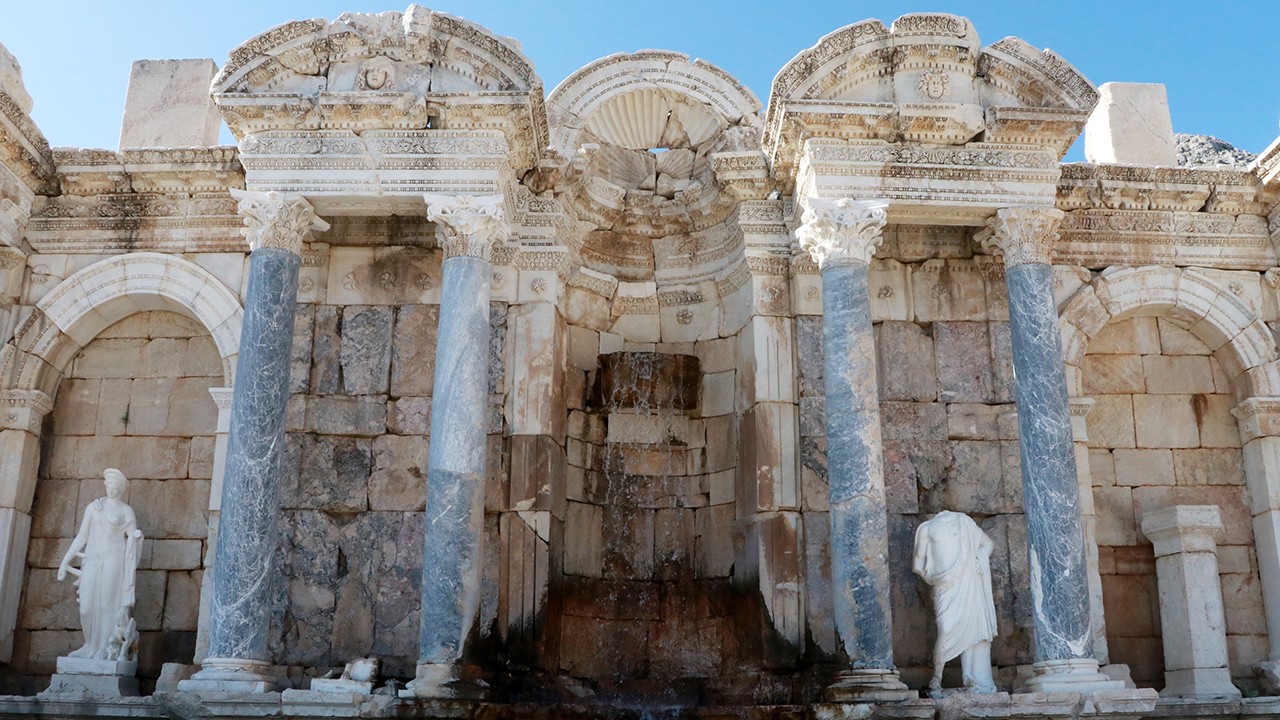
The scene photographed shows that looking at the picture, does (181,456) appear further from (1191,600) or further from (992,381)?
(1191,600)

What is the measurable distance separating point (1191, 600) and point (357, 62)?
895 cm

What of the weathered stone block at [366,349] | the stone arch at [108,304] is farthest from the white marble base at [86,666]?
the weathered stone block at [366,349]

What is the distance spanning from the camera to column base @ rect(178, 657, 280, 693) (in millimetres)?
9258

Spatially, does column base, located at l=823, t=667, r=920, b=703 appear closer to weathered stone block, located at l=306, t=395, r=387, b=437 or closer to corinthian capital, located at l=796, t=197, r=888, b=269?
corinthian capital, located at l=796, t=197, r=888, b=269

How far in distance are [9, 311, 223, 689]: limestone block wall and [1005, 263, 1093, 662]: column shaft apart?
749 cm

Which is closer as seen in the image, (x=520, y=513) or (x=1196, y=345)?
(x=520, y=513)

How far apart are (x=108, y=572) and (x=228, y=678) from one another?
2.02 m

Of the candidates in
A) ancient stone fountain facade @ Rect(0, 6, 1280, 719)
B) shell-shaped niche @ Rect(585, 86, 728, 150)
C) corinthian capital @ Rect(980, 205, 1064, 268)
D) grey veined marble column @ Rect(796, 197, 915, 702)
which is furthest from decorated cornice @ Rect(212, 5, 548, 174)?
corinthian capital @ Rect(980, 205, 1064, 268)

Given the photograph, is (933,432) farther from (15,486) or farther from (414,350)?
(15,486)

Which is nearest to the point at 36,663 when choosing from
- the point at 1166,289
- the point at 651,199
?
the point at 651,199

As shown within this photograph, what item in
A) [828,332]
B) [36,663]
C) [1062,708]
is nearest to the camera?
[1062,708]

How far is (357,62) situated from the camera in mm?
10688

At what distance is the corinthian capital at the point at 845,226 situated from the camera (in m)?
10.4

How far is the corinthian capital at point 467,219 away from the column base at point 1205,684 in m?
7.31
